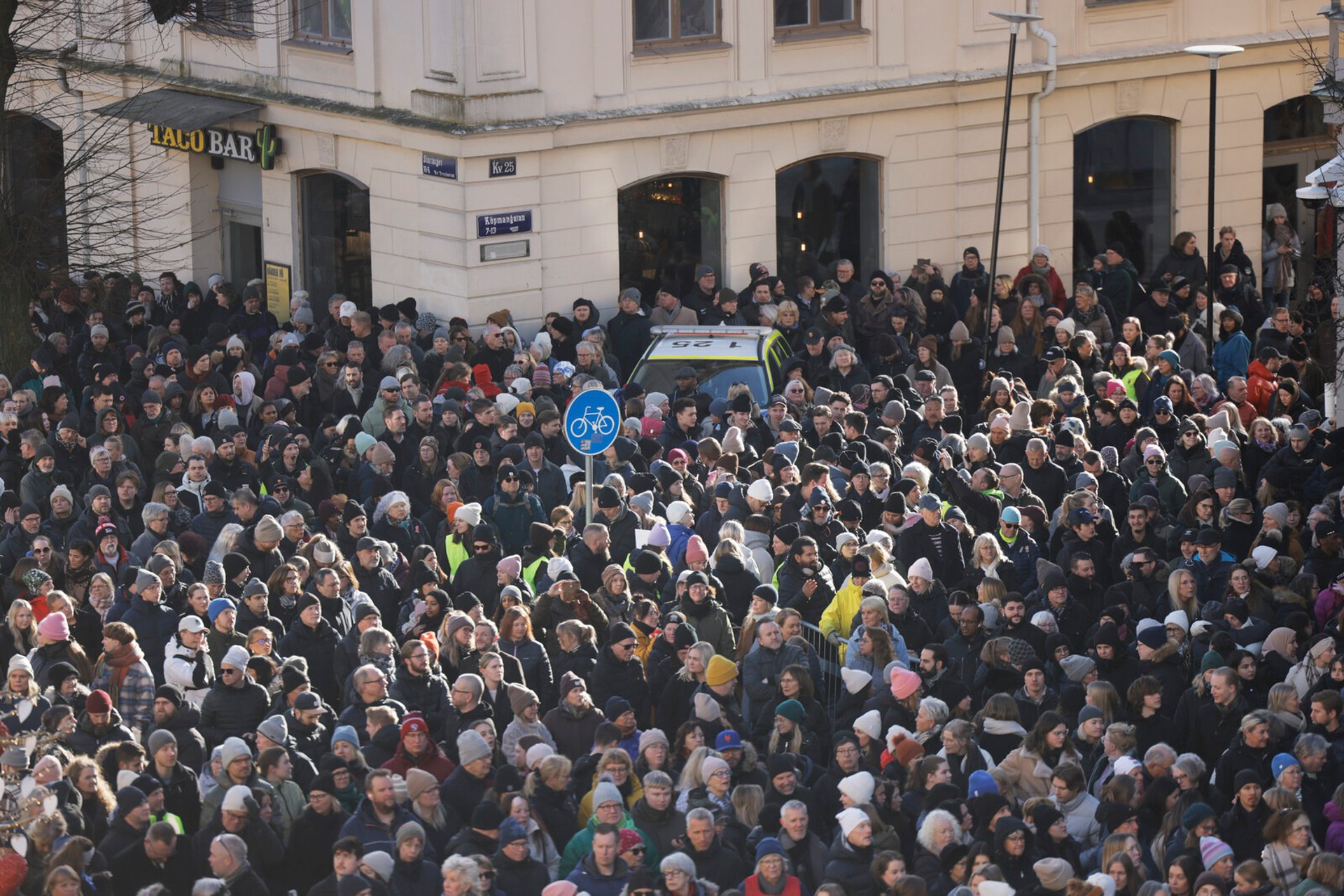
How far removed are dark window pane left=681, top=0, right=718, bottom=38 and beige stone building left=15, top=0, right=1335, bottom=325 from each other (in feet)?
0.08

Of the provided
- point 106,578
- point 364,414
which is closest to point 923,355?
point 364,414

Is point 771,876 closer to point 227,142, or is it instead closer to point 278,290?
point 278,290

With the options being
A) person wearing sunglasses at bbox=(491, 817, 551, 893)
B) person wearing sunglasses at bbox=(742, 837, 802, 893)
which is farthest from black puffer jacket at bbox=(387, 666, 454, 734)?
person wearing sunglasses at bbox=(742, 837, 802, 893)

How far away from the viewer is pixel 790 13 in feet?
87.0

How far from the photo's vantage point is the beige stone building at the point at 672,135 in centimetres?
2483

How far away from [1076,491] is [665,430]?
4.61m

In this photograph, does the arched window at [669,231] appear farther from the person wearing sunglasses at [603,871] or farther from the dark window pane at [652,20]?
the person wearing sunglasses at [603,871]

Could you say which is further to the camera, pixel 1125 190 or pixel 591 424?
pixel 1125 190

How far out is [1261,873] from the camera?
1102cm

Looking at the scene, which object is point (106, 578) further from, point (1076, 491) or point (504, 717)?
point (1076, 491)

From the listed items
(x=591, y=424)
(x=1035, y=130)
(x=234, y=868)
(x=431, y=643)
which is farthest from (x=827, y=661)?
(x=1035, y=130)

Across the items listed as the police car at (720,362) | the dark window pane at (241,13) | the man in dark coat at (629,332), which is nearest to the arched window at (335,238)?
the dark window pane at (241,13)

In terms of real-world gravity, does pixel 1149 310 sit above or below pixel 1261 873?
above

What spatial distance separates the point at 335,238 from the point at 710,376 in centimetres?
728
